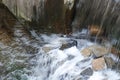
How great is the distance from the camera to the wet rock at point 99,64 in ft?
13.9

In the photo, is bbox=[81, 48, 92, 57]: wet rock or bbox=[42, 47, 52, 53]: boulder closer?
bbox=[81, 48, 92, 57]: wet rock

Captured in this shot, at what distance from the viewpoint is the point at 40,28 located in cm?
561

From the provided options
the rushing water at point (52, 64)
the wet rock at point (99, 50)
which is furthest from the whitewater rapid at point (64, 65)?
the wet rock at point (99, 50)

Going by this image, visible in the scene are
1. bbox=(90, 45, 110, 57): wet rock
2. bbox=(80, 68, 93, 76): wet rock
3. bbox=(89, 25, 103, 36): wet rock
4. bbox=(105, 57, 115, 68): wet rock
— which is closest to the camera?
bbox=(80, 68, 93, 76): wet rock

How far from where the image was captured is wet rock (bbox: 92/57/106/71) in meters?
4.24

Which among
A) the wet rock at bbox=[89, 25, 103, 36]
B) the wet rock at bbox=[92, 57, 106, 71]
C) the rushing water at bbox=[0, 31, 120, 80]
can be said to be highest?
the wet rock at bbox=[89, 25, 103, 36]

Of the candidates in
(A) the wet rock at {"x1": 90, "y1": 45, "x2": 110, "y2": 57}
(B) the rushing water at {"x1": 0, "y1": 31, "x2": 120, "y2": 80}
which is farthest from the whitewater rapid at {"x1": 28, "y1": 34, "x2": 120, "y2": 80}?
(A) the wet rock at {"x1": 90, "y1": 45, "x2": 110, "y2": 57}

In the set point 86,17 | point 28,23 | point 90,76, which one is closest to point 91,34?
point 86,17

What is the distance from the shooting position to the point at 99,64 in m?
4.27

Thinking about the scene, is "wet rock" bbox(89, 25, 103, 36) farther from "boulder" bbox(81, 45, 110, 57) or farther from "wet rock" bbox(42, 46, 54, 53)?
"wet rock" bbox(42, 46, 54, 53)

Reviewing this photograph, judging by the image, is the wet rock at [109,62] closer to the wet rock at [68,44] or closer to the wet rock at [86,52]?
the wet rock at [86,52]

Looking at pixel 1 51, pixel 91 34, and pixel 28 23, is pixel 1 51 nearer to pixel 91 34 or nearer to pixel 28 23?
pixel 28 23

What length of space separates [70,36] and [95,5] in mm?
845

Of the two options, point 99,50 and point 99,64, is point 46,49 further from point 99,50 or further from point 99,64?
point 99,64
